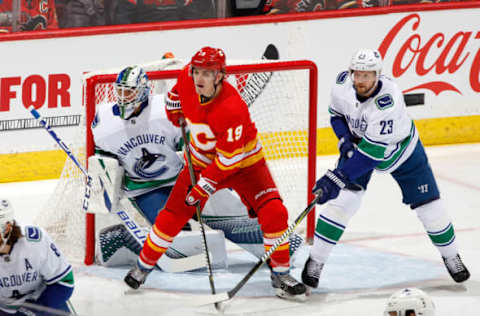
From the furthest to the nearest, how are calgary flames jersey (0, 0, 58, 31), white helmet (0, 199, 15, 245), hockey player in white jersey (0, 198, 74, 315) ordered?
calgary flames jersey (0, 0, 58, 31)
hockey player in white jersey (0, 198, 74, 315)
white helmet (0, 199, 15, 245)

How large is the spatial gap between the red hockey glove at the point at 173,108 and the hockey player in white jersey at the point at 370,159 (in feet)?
2.33

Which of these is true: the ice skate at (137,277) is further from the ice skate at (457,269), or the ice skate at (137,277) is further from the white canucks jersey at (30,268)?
the ice skate at (457,269)

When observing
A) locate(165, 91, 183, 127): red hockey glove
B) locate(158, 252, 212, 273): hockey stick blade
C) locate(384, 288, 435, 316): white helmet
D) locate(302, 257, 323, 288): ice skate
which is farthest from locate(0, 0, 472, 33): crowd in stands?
locate(384, 288, 435, 316): white helmet

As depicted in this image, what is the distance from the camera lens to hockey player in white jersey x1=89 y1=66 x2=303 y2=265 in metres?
4.86

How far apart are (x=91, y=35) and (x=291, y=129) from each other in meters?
1.61

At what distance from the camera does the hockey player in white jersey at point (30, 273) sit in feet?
11.8

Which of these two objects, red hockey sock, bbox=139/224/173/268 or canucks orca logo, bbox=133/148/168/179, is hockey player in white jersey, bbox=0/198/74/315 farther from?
canucks orca logo, bbox=133/148/168/179

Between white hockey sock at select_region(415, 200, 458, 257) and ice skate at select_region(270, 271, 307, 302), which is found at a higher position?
white hockey sock at select_region(415, 200, 458, 257)

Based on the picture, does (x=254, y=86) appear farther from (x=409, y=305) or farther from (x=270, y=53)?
(x=409, y=305)

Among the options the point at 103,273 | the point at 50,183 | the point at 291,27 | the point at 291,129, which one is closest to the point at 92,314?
the point at 103,273

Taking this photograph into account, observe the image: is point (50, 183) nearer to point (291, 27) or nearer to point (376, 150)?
point (291, 27)

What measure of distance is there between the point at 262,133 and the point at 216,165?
1.38 metres

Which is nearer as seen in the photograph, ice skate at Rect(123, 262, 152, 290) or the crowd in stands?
ice skate at Rect(123, 262, 152, 290)

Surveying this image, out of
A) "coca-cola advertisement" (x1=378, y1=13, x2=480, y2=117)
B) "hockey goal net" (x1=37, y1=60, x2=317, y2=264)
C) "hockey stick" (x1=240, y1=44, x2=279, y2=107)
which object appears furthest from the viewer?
"coca-cola advertisement" (x1=378, y1=13, x2=480, y2=117)
